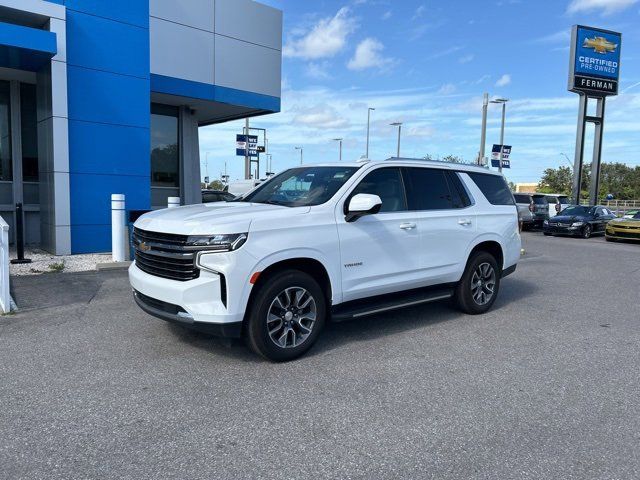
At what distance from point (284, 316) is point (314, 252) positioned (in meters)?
0.66

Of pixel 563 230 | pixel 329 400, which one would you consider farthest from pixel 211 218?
pixel 563 230

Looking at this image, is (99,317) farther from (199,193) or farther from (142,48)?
(199,193)

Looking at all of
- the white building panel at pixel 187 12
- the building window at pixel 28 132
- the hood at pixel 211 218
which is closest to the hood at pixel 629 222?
the white building panel at pixel 187 12

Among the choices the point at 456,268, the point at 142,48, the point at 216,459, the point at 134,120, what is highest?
the point at 142,48

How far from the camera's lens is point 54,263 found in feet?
31.5

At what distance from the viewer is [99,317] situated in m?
6.30

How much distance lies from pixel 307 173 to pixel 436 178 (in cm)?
168

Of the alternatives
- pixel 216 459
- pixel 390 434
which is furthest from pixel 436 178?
pixel 216 459

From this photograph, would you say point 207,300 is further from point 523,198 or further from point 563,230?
point 523,198

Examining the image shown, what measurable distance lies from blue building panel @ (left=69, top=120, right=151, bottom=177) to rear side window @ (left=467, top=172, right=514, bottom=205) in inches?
305

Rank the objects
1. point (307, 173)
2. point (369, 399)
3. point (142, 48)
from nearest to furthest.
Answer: point (369, 399) < point (307, 173) < point (142, 48)

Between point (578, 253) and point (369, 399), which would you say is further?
point (578, 253)

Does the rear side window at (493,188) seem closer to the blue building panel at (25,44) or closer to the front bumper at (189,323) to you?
the front bumper at (189,323)

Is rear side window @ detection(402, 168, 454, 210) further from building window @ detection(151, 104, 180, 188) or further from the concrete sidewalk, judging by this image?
building window @ detection(151, 104, 180, 188)
